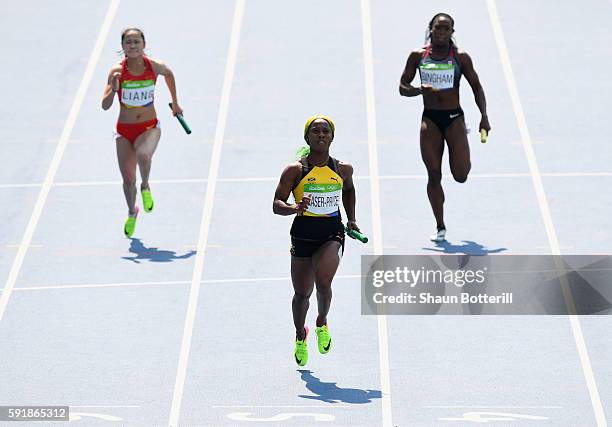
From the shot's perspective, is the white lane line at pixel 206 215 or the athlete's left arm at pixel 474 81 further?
the athlete's left arm at pixel 474 81

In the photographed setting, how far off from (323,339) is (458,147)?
3551 millimetres

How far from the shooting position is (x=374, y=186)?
665 inches

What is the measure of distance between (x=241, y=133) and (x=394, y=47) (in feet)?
9.94

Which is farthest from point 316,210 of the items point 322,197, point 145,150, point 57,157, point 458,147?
point 57,157

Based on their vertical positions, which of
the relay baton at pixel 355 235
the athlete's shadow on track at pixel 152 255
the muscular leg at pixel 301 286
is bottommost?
the muscular leg at pixel 301 286

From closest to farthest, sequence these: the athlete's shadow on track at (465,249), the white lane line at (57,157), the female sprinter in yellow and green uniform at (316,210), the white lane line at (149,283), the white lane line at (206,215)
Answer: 1. the female sprinter in yellow and green uniform at (316,210)
2. the white lane line at (206,215)
3. the white lane line at (149,283)
4. the white lane line at (57,157)
5. the athlete's shadow on track at (465,249)

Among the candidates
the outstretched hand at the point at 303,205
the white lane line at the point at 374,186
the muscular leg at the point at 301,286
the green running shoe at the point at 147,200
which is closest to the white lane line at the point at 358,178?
the white lane line at the point at 374,186

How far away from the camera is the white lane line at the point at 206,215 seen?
1241 centimetres

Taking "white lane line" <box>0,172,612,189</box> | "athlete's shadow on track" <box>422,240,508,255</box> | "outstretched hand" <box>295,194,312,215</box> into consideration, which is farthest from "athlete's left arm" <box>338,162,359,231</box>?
"white lane line" <box>0,172,612,189</box>

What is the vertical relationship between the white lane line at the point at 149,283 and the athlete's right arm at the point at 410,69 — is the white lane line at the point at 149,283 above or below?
below

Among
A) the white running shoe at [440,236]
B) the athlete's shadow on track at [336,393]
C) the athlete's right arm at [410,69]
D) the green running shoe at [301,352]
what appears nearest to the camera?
the athlete's shadow on track at [336,393]

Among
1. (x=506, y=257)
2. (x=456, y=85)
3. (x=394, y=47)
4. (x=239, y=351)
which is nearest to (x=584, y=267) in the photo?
(x=506, y=257)

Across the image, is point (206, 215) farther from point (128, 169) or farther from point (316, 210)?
point (316, 210)

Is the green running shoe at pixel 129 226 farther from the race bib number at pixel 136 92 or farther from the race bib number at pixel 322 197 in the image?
the race bib number at pixel 322 197
